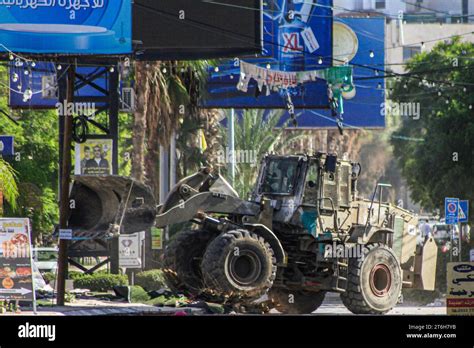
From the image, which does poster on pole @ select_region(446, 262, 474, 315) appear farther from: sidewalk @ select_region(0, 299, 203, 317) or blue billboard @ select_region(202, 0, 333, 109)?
blue billboard @ select_region(202, 0, 333, 109)

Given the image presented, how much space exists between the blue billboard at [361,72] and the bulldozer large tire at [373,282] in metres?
26.2

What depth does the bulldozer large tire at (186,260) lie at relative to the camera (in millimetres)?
22984

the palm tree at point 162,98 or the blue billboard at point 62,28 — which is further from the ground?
the blue billboard at point 62,28

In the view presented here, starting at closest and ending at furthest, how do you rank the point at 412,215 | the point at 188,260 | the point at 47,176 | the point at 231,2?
the point at 188,260, the point at 412,215, the point at 231,2, the point at 47,176

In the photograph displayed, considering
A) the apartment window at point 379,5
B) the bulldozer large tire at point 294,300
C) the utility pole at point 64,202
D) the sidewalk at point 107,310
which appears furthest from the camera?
the apartment window at point 379,5

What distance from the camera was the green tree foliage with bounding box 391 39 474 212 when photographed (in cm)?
4684

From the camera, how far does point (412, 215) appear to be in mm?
25453

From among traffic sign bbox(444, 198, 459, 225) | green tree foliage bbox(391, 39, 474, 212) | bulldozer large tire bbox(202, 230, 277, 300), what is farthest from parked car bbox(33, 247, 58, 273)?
bulldozer large tire bbox(202, 230, 277, 300)

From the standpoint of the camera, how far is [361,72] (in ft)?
168

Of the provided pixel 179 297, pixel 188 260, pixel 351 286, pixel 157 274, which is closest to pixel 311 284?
pixel 351 286

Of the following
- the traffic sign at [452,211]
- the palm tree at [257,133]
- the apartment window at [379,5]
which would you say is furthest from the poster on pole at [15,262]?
Result: the apartment window at [379,5]

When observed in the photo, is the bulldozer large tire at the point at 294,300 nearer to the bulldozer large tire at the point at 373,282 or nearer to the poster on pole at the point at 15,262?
the bulldozer large tire at the point at 373,282
